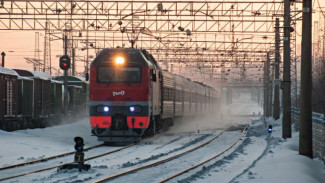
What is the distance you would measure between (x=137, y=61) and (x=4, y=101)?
25.5ft

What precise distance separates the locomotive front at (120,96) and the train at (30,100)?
6271 mm

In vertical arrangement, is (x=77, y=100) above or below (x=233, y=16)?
below

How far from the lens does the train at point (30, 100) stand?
2731cm

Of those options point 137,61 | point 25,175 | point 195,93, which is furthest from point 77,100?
point 25,175

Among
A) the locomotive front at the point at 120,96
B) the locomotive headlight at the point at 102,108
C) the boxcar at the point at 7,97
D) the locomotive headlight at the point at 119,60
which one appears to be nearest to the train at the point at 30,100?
the boxcar at the point at 7,97

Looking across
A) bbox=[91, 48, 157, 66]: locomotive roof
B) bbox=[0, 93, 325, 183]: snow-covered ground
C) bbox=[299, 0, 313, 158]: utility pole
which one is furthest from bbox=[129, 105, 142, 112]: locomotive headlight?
bbox=[299, 0, 313, 158]: utility pole

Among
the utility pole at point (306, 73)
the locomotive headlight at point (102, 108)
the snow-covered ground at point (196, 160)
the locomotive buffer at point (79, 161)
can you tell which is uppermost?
the utility pole at point (306, 73)

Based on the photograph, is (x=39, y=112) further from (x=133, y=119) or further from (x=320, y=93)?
(x=320, y=93)

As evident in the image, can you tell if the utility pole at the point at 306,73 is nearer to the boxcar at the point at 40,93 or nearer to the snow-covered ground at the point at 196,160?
the snow-covered ground at the point at 196,160

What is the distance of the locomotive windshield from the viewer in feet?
74.1

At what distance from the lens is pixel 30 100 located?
31.4 m

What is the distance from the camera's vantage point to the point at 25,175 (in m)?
13.6

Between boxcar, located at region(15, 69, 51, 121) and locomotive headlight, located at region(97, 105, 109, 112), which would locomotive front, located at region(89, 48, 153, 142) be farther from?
boxcar, located at region(15, 69, 51, 121)

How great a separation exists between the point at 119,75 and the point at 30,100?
10.4 meters
